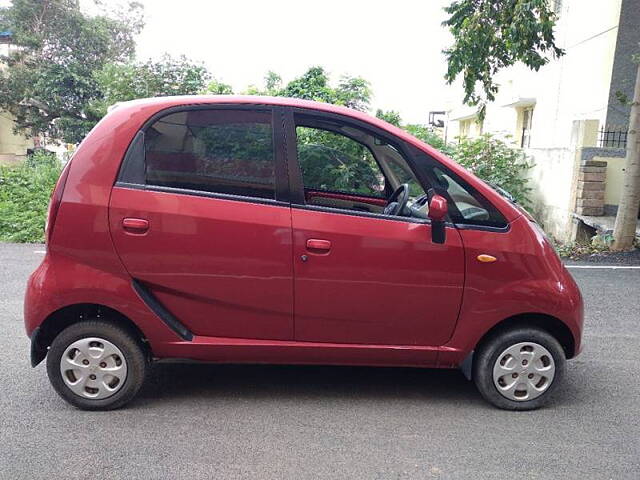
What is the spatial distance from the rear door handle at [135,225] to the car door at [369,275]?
2.86ft

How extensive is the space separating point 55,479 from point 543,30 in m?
8.30

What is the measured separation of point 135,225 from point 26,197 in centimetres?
997

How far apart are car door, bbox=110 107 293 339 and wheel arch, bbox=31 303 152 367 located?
25cm

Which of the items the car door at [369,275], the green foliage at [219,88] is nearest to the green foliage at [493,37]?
the green foliage at [219,88]

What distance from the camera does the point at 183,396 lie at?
3.63m

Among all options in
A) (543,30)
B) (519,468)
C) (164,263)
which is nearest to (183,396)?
(164,263)

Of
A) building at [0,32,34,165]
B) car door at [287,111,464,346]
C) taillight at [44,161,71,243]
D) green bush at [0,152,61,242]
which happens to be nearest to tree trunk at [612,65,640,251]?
car door at [287,111,464,346]

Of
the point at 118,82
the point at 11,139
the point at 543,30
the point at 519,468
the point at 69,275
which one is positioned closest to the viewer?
the point at 519,468

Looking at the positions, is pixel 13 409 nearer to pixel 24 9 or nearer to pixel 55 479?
pixel 55 479

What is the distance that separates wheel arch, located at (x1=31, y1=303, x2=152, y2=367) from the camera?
10.8 feet

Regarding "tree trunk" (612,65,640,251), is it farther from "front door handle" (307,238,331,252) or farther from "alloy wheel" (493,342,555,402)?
"front door handle" (307,238,331,252)

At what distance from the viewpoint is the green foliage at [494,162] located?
11.0 meters

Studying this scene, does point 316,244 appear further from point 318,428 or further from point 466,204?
point 318,428

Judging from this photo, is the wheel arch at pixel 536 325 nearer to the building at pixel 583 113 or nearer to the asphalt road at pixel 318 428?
the asphalt road at pixel 318 428
